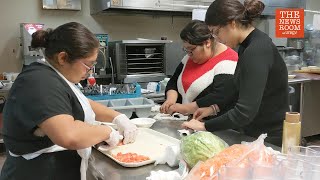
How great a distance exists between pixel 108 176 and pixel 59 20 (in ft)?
9.61

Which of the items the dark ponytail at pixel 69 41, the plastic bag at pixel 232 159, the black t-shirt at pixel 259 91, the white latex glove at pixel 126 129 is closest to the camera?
the plastic bag at pixel 232 159

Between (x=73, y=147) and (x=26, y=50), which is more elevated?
(x=26, y=50)

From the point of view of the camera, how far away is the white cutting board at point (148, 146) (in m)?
1.31

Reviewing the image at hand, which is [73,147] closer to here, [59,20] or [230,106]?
[230,106]

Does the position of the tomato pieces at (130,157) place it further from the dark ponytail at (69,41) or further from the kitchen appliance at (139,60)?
the kitchen appliance at (139,60)

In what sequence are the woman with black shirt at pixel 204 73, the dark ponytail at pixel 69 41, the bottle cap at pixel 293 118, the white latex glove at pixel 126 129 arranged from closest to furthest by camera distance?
the bottle cap at pixel 293 118 < the dark ponytail at pixel 69 41 < the white latex glove at pixel 126 129 < the woman with black shirt at pixel 204 73

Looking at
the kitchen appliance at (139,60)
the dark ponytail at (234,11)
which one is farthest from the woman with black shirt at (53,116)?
the kitchen appliance at (139,60)

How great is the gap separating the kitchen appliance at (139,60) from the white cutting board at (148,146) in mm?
1785

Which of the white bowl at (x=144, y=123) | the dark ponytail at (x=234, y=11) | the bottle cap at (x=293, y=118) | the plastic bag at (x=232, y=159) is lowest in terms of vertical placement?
the white bowl at (x=144, y=123)

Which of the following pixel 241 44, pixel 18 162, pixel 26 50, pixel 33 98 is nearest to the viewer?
pixel 33 98

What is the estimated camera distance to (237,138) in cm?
155

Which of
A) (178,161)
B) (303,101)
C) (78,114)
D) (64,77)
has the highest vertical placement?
(64,77)

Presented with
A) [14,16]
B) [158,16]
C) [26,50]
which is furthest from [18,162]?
[158,16]

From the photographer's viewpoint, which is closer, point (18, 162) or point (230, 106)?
point (18, 162)
